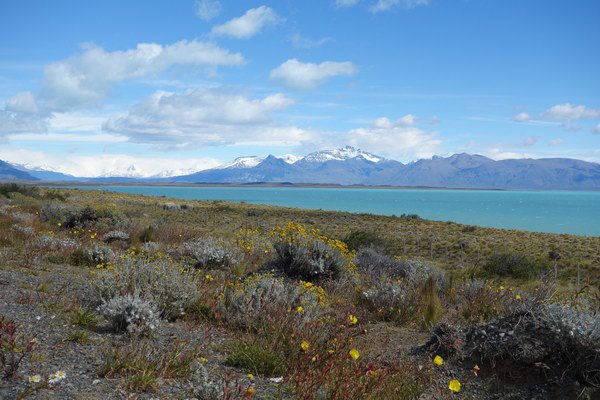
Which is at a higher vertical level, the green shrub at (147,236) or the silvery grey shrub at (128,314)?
the silvery grey shrub at (128,314)

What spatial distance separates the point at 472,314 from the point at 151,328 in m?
4.97

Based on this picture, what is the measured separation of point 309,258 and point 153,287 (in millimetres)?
4194

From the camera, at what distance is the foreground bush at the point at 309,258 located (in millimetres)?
10148

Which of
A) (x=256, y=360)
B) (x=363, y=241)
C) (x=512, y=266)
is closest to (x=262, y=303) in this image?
(x=256, y=360)

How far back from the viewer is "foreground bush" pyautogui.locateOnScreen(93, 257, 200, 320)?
646 cm

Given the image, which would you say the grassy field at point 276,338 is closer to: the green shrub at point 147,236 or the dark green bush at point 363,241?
the green shrub at point 147,236

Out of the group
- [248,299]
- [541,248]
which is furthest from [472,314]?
[541,248]

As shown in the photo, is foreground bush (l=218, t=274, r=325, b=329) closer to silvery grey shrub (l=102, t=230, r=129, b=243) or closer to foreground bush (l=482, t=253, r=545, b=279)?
silvery grey shrub (l=102, t=230, r=129, b=243)

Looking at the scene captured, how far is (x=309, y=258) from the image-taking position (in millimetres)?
10180

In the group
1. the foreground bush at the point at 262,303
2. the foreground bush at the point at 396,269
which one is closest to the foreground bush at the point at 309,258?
the foreground bush at the point at 396,269

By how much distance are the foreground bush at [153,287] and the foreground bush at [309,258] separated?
3.47 metres

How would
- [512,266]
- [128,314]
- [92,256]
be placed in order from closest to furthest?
[128,314], [92,256], [512,266]

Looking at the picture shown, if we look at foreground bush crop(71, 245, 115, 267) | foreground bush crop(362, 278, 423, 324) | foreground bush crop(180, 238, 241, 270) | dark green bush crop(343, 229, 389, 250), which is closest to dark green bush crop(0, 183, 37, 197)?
dark green bush crop(343, 229, 389, 250)

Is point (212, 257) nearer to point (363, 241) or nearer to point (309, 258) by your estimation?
point (309, 258)
